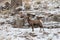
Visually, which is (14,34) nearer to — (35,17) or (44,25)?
(44,25)

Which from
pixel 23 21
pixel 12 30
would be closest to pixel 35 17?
pixel 23 21

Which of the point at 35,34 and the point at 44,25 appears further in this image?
the point at 44,25

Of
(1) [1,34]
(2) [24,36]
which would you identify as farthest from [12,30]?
(2) [24,36]

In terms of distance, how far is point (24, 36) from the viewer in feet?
24.9

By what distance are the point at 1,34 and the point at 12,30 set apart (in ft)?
1.88

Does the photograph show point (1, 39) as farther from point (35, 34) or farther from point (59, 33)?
point (59, 33)

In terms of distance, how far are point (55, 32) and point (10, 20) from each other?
3178 mm

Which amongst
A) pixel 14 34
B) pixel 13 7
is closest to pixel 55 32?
pixel 14 34

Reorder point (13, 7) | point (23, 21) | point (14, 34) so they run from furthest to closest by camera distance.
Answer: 1. point (13, 7)
2. point (23, 21)
3. point (14, 34)

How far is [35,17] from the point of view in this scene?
10414 millimetres

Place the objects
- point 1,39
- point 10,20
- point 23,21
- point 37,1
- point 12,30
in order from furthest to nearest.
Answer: point 37,1 < point 10,20 < point 23,21 < point 12,30 < point 1,39

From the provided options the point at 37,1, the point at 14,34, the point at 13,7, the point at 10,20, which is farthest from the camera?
the point at 37,1

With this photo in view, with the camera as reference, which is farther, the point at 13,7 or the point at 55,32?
the point at 13,7

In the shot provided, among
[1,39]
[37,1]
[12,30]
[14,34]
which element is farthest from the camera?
[37,1]
